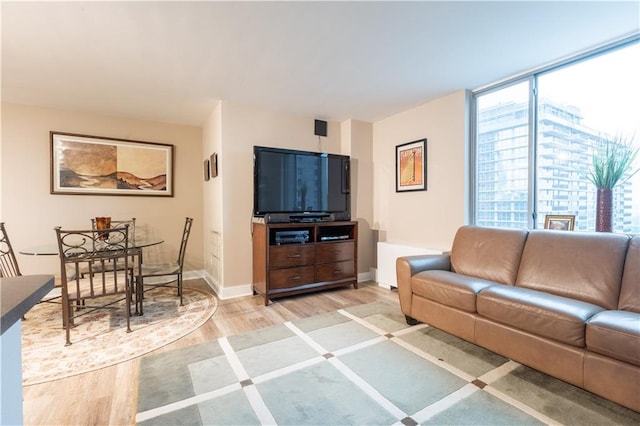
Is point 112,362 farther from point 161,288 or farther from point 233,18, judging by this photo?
point 233,18

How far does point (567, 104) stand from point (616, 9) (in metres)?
0.85

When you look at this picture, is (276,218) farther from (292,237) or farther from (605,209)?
(605,209)

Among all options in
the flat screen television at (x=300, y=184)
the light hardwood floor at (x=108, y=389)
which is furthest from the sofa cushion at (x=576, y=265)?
the flat screen television at (x=300, y=184)

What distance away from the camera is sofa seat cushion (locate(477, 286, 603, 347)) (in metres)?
1.62

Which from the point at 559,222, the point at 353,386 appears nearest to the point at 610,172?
the point at 559,222

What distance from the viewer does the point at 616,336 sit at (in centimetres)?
145

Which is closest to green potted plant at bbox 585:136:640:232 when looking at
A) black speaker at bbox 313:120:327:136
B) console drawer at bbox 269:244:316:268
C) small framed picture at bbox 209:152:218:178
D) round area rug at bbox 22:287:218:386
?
console drawer at bbox 269:244:316:268

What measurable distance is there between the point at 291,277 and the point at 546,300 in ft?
7.67

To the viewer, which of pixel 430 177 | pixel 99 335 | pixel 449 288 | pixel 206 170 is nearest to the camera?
pixel 449 288

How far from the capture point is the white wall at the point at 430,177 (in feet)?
10.5

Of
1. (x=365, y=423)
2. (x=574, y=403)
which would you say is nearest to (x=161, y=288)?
(x=365, y=423)

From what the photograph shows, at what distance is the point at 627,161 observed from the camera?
7.29 feet

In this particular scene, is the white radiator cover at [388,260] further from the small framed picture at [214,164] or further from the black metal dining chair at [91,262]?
the black metal dining chair at [91,262]

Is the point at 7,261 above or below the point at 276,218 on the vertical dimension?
below
